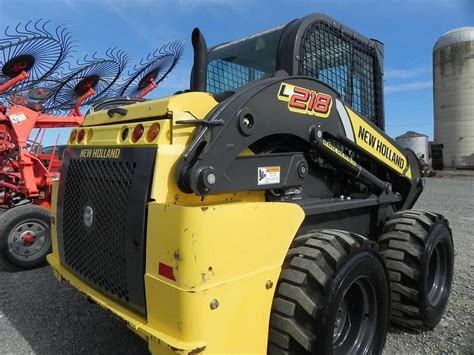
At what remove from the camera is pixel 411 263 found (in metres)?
3.46

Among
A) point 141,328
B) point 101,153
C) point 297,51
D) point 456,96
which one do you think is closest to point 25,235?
point 101,153

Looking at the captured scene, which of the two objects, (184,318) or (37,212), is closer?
(184,318)

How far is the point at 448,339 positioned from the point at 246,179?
7.26ft

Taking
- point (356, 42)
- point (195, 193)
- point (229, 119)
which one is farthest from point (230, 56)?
point (195, 193)

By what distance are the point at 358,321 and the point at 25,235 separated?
399 centimetres

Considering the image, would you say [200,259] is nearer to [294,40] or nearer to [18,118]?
[294,40]

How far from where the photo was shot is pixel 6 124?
6.75 m

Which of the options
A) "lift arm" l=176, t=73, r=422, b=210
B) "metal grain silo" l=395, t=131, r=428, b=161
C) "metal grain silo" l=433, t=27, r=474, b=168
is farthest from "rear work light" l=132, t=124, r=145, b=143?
"metal grain silo" l=433, t=27, r=474, b=168

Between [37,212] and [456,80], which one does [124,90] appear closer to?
[37,212]

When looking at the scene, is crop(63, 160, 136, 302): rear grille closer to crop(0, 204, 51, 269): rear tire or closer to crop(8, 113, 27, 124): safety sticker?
crop(0, 204, 51, 269): rear tire

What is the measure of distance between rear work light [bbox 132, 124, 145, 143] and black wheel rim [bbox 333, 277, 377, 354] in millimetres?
1694

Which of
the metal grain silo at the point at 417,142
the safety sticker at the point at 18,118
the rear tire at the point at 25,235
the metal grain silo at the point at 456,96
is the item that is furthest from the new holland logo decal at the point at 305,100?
the metal grain silo at the point at 456,96

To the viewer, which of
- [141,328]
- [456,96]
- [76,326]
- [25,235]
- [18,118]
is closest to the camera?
[141,328]

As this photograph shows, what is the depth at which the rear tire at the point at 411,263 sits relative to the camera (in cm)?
345
